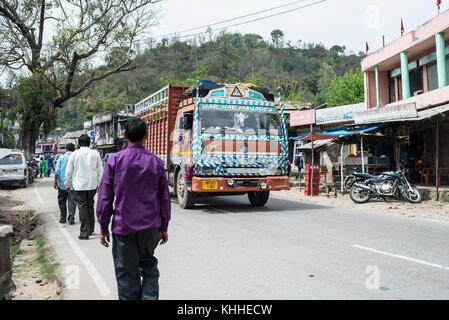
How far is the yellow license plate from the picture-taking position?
9781 millimetres

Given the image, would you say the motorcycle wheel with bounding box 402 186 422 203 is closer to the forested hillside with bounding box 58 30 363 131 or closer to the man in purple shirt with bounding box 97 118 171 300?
the man in purple shirt with bounding box 97 118 171 300

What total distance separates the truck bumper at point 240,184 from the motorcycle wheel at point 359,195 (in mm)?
3799

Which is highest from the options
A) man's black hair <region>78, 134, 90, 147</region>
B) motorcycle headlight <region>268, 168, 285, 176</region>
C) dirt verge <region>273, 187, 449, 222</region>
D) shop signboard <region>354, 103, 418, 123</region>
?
shop signboard <region>354, 103, 418, 123</region>

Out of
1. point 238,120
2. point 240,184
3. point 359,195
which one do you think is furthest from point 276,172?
point 359,195

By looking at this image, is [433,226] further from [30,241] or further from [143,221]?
[30,241]

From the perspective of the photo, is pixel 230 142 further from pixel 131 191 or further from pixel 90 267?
pixel 131 191

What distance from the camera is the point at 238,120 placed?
33.7 ft

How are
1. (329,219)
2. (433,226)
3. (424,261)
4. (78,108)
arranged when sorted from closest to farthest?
(424,261), (433,226), (329,219), (78,108)

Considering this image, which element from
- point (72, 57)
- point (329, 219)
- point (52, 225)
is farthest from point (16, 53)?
point (329, 219)

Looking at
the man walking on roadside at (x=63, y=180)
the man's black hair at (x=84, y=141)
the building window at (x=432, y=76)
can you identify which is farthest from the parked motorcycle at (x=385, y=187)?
the man's black hair at (x=84, y=141)

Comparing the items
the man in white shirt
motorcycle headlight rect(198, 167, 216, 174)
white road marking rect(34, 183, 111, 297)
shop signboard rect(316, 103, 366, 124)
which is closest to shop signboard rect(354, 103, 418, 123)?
motorcycle headlight rect(198, 167, 216, 174)

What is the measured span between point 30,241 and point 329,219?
6.52m

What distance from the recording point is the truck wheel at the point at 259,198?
37.7 feet

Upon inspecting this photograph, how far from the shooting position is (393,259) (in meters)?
5.50
